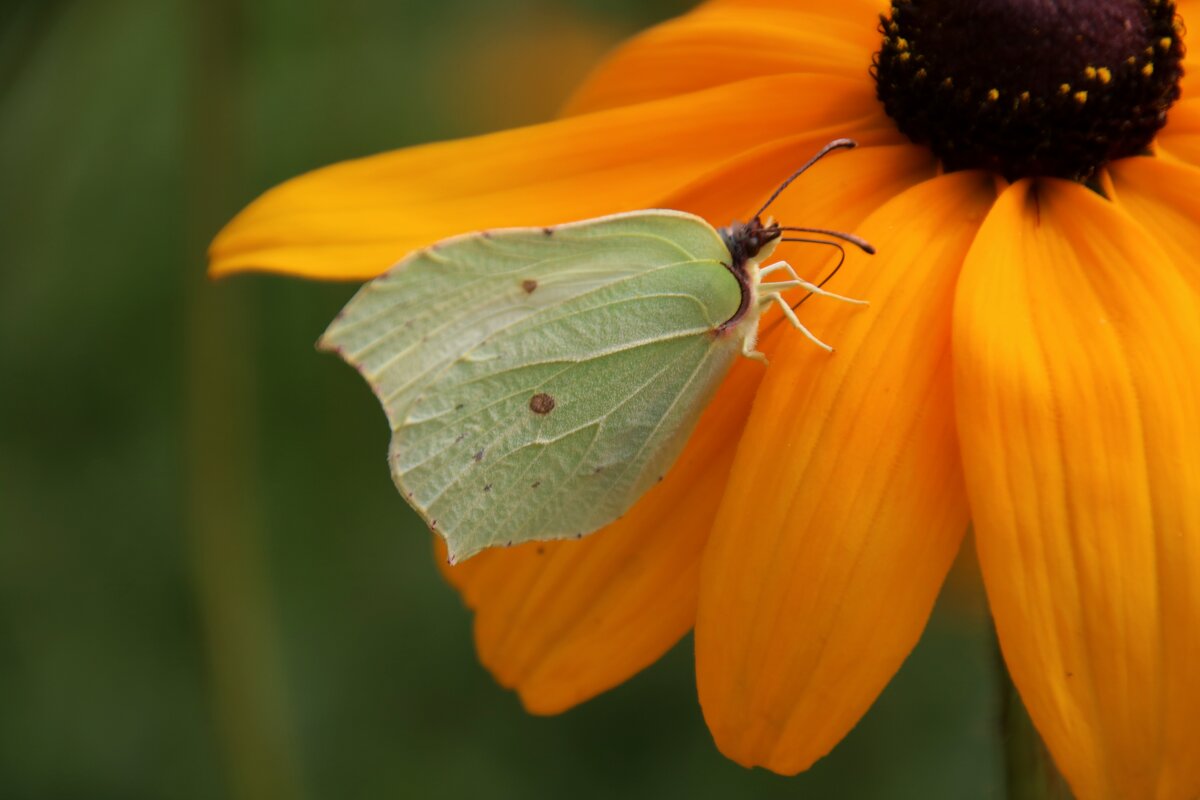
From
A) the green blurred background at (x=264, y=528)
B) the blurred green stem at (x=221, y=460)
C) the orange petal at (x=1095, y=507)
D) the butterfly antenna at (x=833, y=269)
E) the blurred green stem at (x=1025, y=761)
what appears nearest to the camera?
the orange petal at (x=1095, y=507)

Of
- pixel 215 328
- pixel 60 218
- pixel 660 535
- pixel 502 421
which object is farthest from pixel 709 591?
pixel 60 218

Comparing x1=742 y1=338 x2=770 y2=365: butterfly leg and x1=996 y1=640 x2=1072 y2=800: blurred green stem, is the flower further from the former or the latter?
x1=996 y1=640 x2=1072 y2=800: blurred green stem

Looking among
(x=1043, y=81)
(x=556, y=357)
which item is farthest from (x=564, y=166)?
(x=1043, y=81)

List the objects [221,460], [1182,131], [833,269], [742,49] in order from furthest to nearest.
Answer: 1. [221,460]
2. [742,49]
3. [1182,131]
4. [833,269]

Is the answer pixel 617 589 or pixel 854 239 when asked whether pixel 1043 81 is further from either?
pixel 617 589

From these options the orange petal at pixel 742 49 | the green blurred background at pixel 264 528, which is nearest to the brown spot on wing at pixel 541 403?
the orange petal at pixel 742 49

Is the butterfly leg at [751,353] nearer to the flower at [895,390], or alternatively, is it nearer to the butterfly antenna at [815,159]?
the flower at [895,390]
